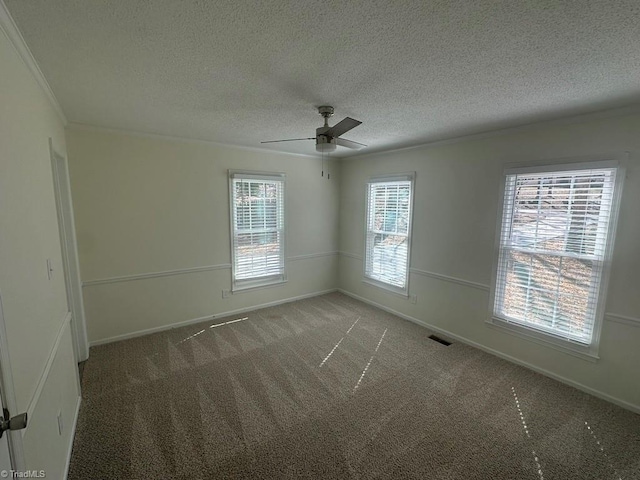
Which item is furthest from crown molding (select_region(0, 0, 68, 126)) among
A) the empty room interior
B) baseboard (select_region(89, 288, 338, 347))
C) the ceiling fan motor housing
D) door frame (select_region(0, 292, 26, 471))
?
baseboard (select_region(89, 288, 338, 347))

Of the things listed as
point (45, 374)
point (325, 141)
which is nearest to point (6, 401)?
point (45, 374)

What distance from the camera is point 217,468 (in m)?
1.79

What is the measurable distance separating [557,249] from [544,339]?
0.92 m

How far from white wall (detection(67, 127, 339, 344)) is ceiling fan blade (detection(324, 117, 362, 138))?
6.82ft

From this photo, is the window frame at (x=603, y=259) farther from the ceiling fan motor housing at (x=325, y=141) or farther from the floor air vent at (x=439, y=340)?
the ceiling fan motor housing at (x=325, y=141)

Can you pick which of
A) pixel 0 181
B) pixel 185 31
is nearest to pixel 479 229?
pixel 185 31

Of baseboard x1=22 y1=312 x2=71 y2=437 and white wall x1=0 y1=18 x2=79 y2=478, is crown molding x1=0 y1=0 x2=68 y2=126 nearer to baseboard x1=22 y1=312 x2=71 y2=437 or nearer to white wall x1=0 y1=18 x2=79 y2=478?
white wall x1=0 y1=18 x2=79 y2=478

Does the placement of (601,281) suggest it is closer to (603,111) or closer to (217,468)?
(603,111)

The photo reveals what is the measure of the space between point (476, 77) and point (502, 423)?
2553 mm

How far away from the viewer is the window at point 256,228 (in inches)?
162

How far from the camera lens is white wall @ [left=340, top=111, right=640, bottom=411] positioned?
2334 mm

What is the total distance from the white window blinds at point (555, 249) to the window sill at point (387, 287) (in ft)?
4.17

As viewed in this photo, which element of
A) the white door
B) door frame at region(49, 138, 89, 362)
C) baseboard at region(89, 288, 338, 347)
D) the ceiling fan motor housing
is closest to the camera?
the white door

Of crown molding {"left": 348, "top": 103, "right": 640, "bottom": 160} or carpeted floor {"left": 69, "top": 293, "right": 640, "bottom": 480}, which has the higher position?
crown molding {"left": 348, "top": 103, "right": 640, "bottom": 160}
